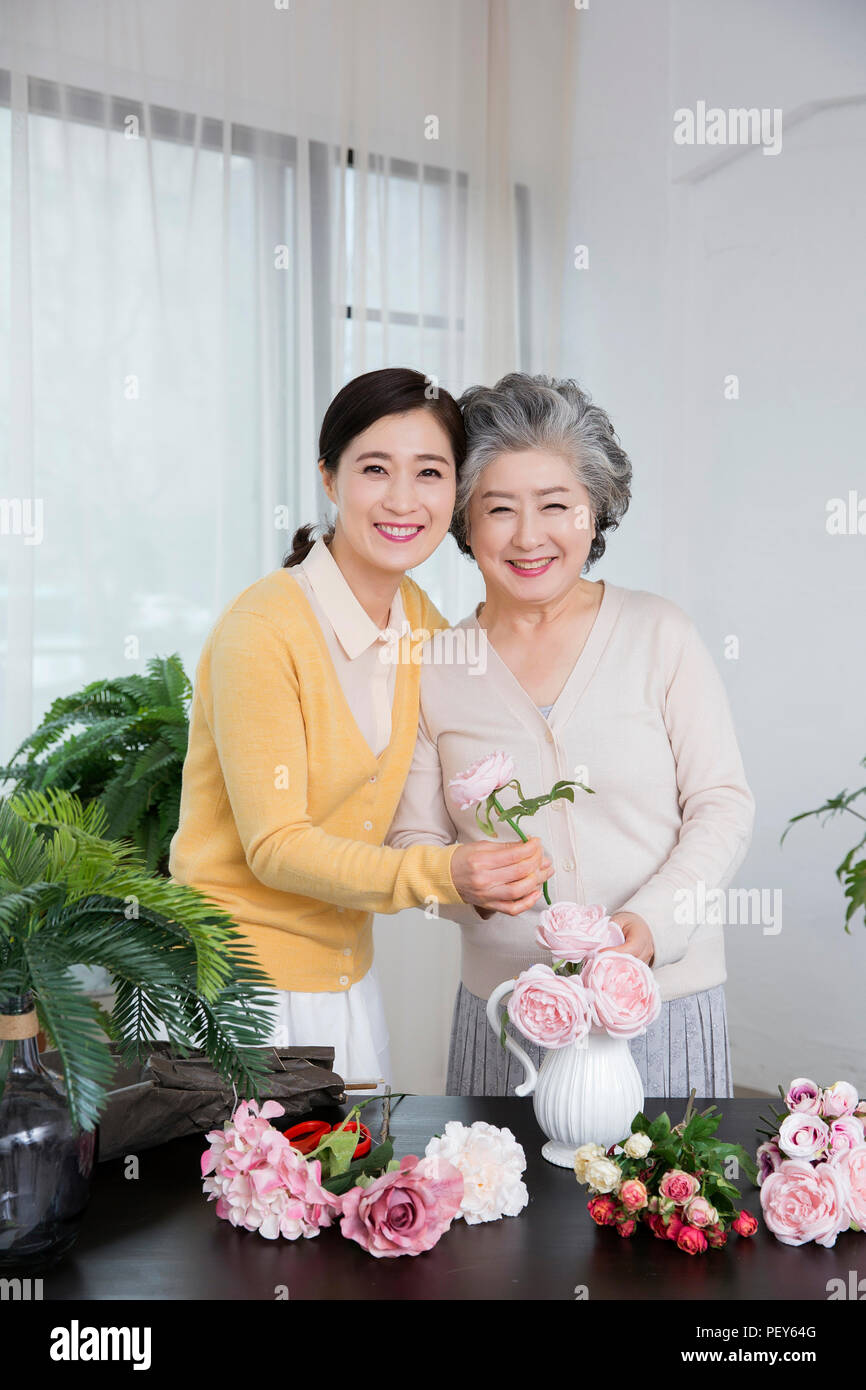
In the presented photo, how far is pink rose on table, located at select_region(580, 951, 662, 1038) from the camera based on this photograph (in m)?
1.44

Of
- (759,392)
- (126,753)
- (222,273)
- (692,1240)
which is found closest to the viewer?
(692,1240)

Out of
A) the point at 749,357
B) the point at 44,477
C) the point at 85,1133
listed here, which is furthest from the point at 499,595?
the point at 749,357

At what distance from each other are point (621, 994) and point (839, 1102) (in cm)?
27

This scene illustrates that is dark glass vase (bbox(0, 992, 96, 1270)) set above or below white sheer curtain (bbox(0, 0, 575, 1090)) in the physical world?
below

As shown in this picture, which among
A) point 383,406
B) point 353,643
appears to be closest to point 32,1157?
Answer: point 353,643

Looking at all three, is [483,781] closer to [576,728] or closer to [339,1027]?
[576,728]

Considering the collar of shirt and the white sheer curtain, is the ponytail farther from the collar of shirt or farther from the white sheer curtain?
the white sheer curtain

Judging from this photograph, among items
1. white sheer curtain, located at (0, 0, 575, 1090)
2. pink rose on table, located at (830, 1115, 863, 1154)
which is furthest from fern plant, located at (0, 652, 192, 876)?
pink rose on table, located at (830, 1115, 863, 1154)

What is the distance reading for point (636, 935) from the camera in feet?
5.88

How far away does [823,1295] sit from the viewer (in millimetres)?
1239

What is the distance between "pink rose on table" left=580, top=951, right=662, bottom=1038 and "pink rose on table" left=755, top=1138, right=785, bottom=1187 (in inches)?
7.2

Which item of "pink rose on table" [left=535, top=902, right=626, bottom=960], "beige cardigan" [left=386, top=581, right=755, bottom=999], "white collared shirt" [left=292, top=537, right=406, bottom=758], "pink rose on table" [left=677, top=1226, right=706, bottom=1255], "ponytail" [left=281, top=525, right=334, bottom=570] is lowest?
"pink rose on table" [left=677, top=1226, right=706, bottom=1255]

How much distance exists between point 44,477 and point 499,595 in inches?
79.3
